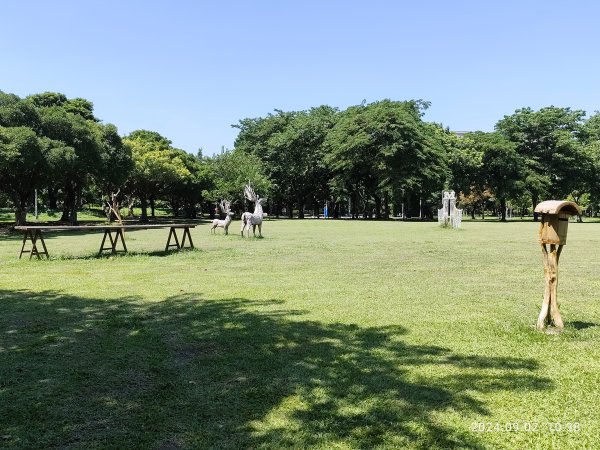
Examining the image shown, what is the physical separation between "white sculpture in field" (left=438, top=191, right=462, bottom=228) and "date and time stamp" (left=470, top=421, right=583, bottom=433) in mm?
27993

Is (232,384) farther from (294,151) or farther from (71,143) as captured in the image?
(294,151)

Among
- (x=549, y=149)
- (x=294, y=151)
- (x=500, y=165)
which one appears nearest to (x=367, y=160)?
(x=294, y=151)

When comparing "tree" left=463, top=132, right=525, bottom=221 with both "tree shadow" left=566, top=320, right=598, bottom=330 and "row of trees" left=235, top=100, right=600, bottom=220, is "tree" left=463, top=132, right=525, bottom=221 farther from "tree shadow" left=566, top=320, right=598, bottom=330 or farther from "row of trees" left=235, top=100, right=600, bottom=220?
"tree shadow" left=566, top=320, right=598, bottom=330

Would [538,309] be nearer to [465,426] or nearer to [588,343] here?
[588,343]

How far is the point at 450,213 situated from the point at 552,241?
86.9 ft

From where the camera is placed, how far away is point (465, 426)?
3141 mm

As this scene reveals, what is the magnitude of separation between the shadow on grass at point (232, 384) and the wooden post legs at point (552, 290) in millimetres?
1189

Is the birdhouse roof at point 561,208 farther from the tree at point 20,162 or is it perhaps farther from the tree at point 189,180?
the tree at point 189,180

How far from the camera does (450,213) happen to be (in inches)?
1214

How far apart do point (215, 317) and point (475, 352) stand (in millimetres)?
3180

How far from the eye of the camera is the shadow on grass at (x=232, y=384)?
10.1 ft

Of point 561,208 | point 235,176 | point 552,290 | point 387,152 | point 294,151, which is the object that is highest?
point 294,151

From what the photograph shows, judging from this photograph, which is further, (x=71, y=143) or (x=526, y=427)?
(x=71, y=143)

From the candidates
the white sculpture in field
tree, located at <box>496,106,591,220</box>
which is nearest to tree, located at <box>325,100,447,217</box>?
tree, located at <box>496,106,591,220</box>
